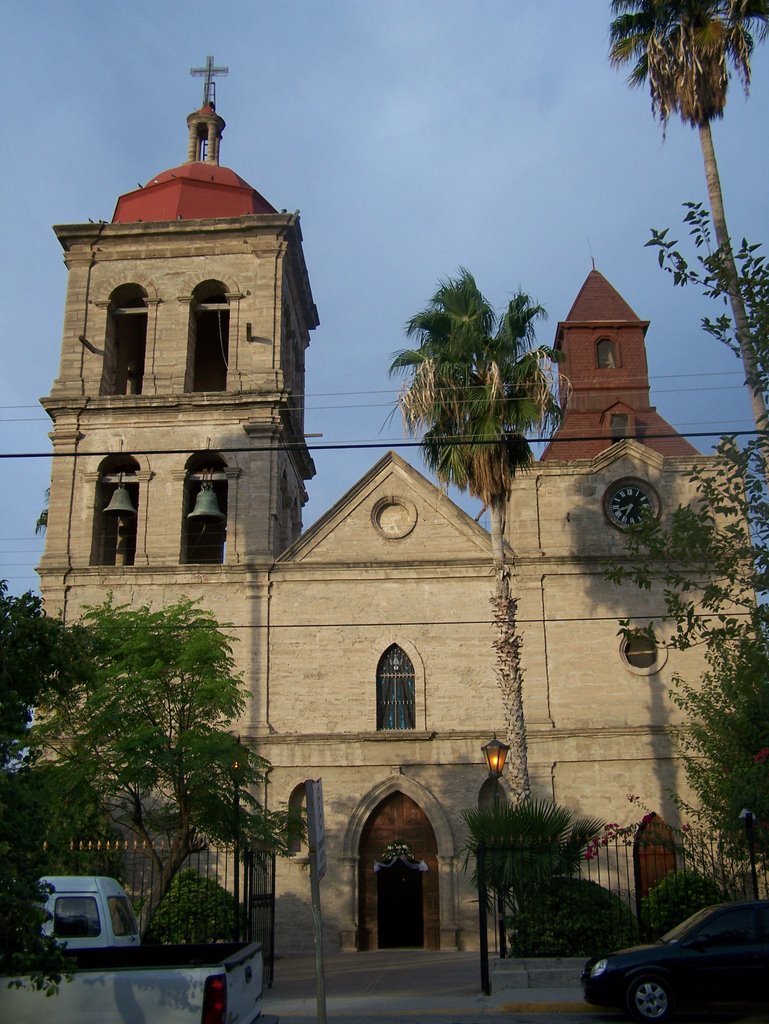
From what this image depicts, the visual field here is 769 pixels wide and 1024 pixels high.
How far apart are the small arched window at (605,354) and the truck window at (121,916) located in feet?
80.1

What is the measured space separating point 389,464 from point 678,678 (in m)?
9.12

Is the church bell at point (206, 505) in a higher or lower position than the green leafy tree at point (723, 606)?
higher

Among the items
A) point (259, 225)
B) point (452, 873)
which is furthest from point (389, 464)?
point (452, 873)

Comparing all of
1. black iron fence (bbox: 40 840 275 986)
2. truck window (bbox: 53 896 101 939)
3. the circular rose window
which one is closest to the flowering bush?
black iron fence (bbox: 40 840 275 986)

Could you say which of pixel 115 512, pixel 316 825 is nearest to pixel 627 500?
pixel 115 512

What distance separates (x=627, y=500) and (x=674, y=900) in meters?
12.6

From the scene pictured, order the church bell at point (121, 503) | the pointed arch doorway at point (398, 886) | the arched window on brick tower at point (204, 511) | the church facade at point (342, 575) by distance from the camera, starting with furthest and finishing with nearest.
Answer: the church bell at point (121, 503), the arched window on brick tower at point (204, 511), the church facade at point (342, 575), the pointed arch doorway at point (398, 886)

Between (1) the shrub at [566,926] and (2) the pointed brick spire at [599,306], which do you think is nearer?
(1) the shrub at [566,926]

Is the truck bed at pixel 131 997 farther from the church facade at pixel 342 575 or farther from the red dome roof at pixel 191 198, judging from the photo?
the red dome roof at pixel 191 198

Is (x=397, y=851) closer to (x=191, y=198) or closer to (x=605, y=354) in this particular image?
(x=605, y=354)

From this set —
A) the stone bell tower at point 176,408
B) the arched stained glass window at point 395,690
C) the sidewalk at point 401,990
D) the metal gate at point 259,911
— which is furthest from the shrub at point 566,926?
the stone bell tower at point 176,408

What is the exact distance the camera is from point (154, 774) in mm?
20969

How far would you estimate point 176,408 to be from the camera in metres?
30.1

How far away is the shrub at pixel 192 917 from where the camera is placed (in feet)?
65.7
